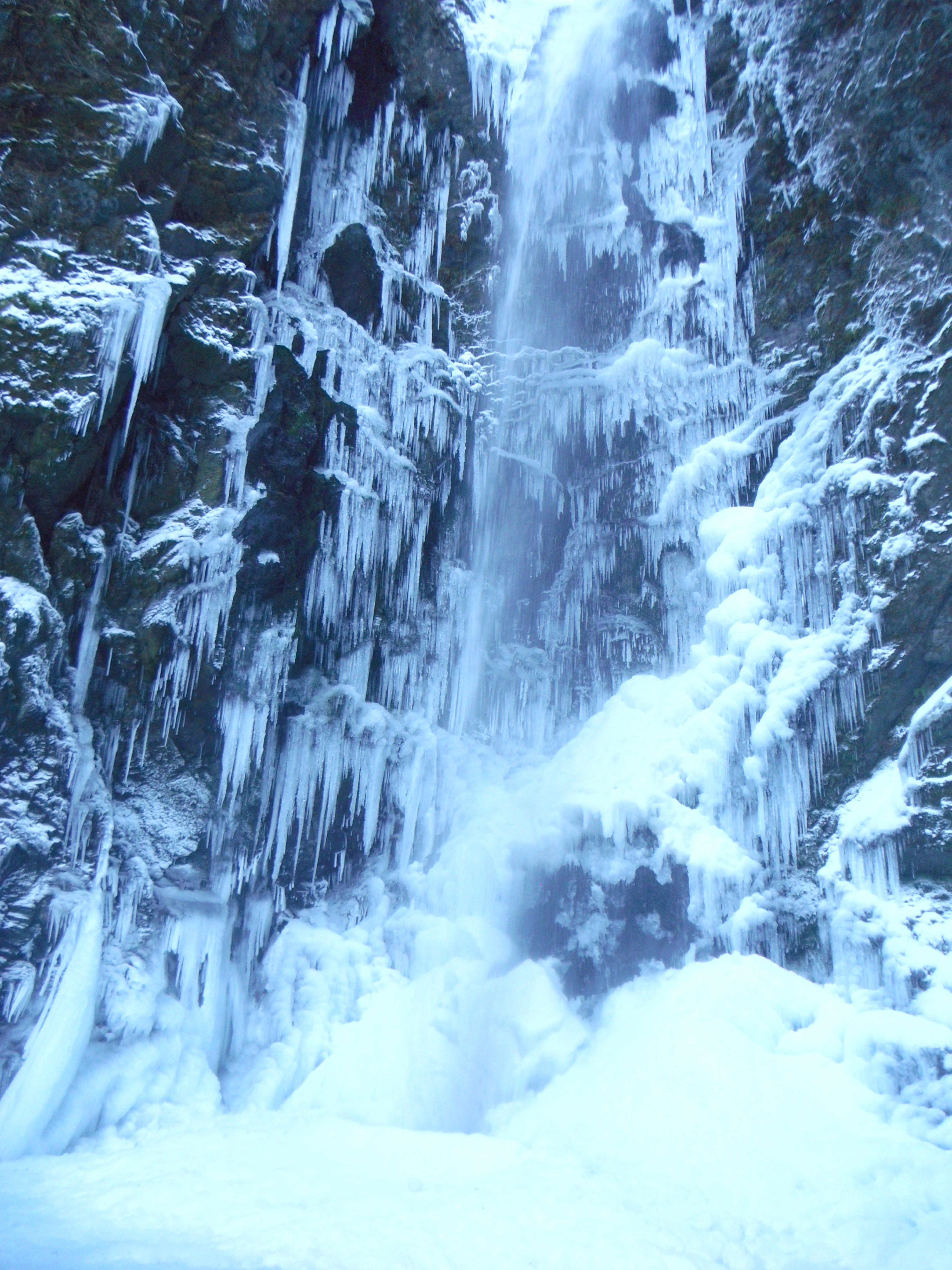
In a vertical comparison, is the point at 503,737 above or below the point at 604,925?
above

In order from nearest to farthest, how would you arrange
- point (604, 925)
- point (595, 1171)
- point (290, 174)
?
1. point (595, 1171)
2. point (604, 925)
3. point (290, 174)

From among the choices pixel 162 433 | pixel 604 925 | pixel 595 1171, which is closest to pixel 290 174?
pixel 162 433

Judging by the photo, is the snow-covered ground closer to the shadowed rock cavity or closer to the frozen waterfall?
the frozen waterfall

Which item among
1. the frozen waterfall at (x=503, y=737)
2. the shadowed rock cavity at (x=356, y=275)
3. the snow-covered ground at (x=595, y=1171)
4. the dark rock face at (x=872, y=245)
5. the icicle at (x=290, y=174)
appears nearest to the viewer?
the snow-covered ground at (x=595, y=1171)

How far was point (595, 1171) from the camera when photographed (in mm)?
6980

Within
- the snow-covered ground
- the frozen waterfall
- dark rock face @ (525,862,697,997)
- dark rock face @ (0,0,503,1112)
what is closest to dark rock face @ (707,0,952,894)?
the frozen waterfall

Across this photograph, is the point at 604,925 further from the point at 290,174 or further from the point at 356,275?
the point at 290,174

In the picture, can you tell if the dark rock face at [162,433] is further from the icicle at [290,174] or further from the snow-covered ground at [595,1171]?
the snow-covered ground at [595,1171]

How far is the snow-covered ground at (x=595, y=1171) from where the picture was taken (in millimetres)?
5582

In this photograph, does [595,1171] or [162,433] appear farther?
[162,433]

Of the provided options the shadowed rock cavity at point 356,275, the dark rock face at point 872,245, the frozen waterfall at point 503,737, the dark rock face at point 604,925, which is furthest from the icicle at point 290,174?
the dark rock face at point 604,925

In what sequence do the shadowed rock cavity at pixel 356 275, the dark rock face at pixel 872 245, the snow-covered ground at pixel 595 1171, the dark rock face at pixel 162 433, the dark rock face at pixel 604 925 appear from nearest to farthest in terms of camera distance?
the snow-covered ground at pixel 595 1171 < the dark rock face at pixel 162 433 < the dark rock face at pixel 872 245 < the dark rock face at pixel 604 925 < the shadowed rock cavity at pixel 356 275

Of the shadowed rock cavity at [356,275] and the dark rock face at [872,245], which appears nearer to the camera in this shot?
the dark rock face at [872,245]

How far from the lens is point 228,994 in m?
9.63
